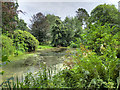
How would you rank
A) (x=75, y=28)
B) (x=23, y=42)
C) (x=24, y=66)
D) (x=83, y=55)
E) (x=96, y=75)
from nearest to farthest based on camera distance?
(x=96, y=75), (x=83, y=55), (x=24, y=66), (x=23, y=42), (x=75, y=28)

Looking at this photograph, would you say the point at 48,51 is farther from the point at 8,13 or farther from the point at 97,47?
the point at 97,47

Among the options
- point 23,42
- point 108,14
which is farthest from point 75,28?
point 23,42

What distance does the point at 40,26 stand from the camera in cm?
262

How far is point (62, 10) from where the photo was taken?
2.49 m

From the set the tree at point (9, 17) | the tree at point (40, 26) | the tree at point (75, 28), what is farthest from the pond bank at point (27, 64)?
the tree at point (9, 17)

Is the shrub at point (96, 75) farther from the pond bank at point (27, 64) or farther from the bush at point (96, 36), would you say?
the pond bank at point (27, 64)

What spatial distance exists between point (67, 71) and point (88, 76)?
0.24 m

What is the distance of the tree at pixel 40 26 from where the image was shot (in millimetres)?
2625

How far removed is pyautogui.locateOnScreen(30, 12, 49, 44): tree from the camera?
262cm

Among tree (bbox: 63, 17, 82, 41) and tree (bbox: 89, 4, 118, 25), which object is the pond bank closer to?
tree (bbox: 63, 17, 82, 41)

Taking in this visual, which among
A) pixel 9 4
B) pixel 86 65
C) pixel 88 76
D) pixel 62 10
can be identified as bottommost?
pixel 88 76

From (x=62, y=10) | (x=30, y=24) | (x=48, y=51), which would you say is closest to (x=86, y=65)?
(x=62, y=10)

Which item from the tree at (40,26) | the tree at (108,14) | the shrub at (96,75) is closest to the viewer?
the shrub at (96,75)

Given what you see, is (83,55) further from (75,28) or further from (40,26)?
(75,28)
